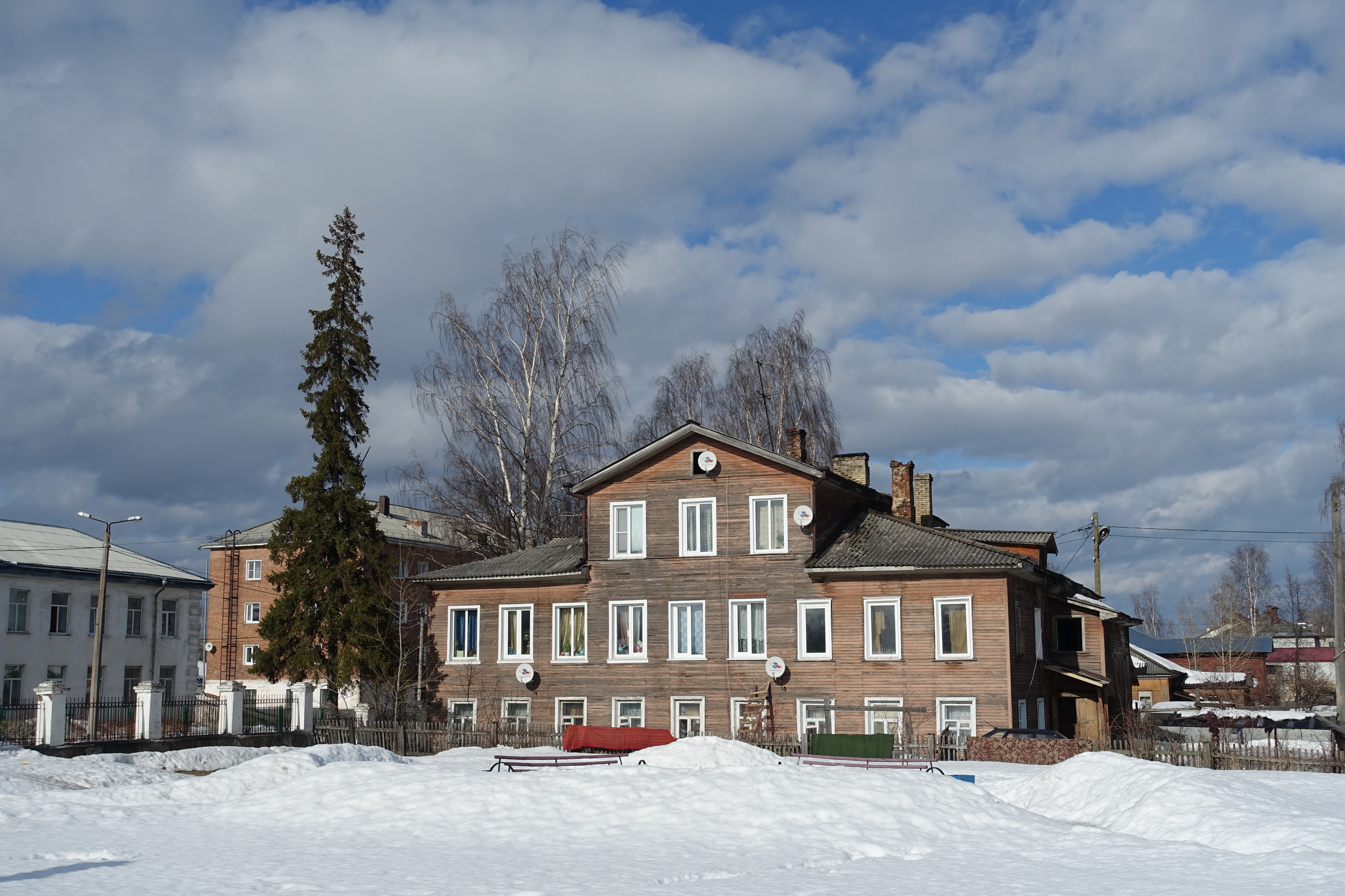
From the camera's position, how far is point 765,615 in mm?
40156

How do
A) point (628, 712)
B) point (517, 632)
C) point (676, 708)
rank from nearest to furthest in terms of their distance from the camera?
point (676, 708) < point (628, 712) < point (517, 632)

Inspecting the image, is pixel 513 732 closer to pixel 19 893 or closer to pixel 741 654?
pixel 741 654

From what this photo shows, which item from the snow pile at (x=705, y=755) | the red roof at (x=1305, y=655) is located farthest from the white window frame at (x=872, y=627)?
the red roof at (x=1305, y=655)

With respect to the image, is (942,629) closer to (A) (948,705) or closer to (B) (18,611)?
(A) (948,705)

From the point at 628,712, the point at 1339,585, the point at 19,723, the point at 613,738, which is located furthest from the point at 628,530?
the point at 1339,585

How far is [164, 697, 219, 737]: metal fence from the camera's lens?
37.0 m

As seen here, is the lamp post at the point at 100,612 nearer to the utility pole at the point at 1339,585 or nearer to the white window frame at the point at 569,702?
the white window frame at the point at 569,702

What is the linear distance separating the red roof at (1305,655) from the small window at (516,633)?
3171 inches

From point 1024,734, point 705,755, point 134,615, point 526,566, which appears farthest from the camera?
point 134,615

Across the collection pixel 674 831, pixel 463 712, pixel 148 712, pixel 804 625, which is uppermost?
A: pixel 804 625

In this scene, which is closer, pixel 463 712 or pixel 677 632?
pixel 677 632

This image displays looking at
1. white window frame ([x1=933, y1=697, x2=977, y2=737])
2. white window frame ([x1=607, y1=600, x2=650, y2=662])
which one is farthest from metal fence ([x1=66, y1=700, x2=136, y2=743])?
white window frame ([x1=933, y1=697, x2=977, y2=737])

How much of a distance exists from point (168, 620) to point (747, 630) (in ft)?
107

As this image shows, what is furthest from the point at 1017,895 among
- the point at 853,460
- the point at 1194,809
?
the point at 853,460
